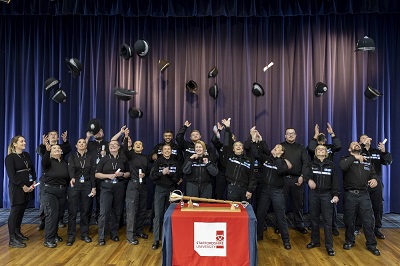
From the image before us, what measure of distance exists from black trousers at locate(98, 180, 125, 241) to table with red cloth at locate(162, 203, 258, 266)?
1723mm

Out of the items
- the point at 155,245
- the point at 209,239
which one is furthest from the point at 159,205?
the point at 209,239

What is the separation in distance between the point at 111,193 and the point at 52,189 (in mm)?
807

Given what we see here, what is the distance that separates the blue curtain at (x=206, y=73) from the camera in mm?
7637

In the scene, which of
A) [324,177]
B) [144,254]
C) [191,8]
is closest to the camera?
[144,254]

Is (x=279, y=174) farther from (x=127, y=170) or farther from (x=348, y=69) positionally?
(x=348, y=69)

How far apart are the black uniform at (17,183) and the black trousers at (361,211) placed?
177 inches

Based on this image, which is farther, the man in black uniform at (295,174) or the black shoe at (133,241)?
the man in black uniform at (295,174)

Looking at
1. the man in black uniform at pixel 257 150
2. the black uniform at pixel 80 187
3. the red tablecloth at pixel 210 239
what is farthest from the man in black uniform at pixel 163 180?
the man in black uniform at pixel 257 150

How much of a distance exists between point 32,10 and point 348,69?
634 centimetres

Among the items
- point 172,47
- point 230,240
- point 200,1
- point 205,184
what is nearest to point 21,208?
point 205,184

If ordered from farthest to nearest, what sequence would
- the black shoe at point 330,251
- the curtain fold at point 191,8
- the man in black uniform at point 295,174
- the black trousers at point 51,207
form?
the curtain fold at point 191,8 < the man in black uniform at point 295,174 < the black trousers at point 51,207 < the black shoe at point 330,251

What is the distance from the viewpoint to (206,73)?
7.76 metres

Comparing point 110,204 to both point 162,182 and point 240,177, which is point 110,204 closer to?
point 162,182

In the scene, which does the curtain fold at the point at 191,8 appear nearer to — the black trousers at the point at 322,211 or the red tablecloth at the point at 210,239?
the black trousers at the point at 322,211
